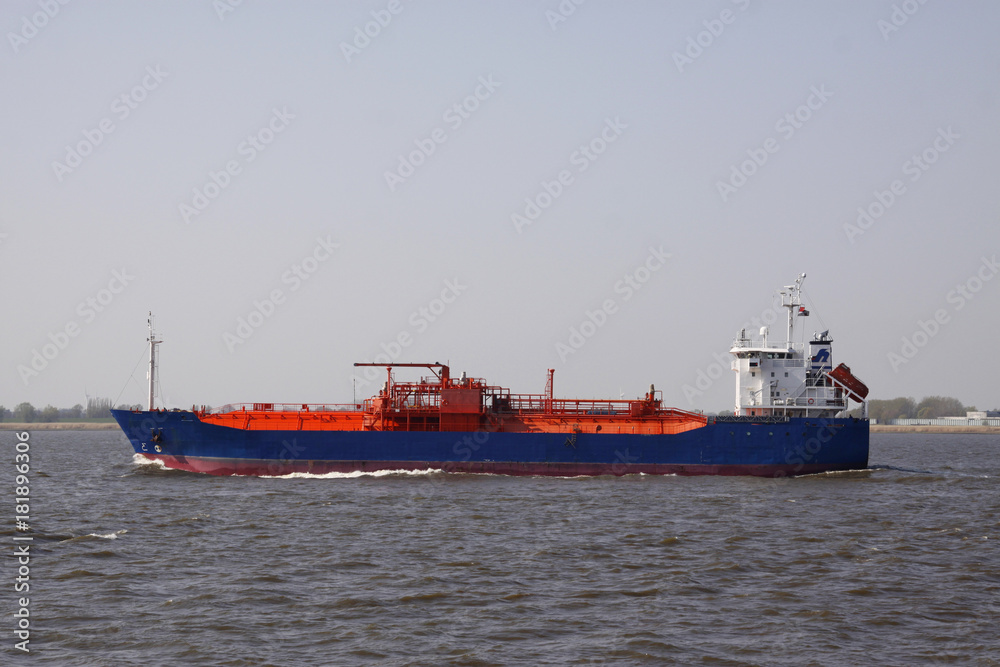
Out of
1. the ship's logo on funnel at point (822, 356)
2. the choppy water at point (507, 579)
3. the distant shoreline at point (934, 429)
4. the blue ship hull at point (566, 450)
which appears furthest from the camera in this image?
the distant shoreline at point (934, 429)

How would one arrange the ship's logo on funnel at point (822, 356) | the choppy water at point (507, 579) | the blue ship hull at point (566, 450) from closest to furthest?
the choppy water at point (507, 579), the blue ship hull at point (566, 450), the ship's logo on funnel at point (822, 356)

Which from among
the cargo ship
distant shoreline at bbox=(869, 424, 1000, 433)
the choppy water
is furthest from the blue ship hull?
distant shoreline at bbox=(869, 424, 1000, 433)

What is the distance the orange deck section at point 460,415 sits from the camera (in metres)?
35.8

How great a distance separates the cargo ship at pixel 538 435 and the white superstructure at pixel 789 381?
1.7 inches

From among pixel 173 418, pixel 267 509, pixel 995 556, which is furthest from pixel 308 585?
pixel 173 418

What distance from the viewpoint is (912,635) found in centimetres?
1316

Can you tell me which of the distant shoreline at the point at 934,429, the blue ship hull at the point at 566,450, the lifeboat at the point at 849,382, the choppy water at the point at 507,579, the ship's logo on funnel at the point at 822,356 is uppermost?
the ship's logo on funnel at the point at 822,356

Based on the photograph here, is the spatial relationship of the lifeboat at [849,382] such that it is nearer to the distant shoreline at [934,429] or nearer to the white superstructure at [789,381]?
the white superstructure at [789,381]

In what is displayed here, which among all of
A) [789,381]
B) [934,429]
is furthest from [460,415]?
[934,429]

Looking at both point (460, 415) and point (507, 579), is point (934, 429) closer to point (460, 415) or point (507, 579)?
point (460, 415)

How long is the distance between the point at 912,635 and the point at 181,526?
56.9 feet

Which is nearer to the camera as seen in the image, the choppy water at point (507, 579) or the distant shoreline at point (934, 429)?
the choppy water at point (507, 579)

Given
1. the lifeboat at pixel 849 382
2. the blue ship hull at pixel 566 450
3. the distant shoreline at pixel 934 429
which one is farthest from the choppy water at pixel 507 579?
the distant shoreline at pixel 934 429

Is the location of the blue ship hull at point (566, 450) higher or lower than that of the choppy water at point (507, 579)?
higher
